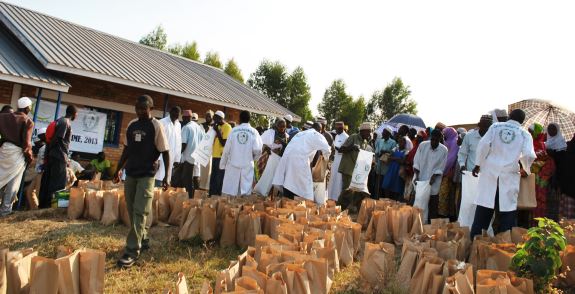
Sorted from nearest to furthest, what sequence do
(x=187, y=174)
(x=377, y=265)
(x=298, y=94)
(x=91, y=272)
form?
1. (x=91, y=272)
2. (x=377, y=265)
3. (x=187, y=174)
4. (x=298, y=94)

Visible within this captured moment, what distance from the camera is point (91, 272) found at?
2.88 m

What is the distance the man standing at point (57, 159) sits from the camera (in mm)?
6652

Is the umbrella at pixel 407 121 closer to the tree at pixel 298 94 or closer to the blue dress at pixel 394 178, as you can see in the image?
the blue dress at pixel 394 178

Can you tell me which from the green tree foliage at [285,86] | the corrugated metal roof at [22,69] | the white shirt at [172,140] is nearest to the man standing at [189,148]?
the white shirt at [172,140]

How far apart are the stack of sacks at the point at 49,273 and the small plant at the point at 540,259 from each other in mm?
3132

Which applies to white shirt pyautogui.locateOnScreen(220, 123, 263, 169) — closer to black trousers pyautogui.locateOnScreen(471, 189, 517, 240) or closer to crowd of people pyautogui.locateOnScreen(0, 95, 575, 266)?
crowd of people pyautogui.locateOnScreen(0, 95, 575, 266)

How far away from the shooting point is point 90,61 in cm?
1056

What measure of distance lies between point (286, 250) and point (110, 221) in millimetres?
3185

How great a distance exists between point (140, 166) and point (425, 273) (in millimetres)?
2755

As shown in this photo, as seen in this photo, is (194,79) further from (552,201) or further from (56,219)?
(552,201)

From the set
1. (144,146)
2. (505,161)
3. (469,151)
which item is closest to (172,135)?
(144,146)

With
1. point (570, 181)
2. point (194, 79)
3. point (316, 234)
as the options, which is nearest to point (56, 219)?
point (316, 234)

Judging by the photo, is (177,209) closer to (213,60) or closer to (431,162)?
(431,162)

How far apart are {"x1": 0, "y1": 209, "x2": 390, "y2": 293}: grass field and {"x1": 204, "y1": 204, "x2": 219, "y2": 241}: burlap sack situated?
105mm
